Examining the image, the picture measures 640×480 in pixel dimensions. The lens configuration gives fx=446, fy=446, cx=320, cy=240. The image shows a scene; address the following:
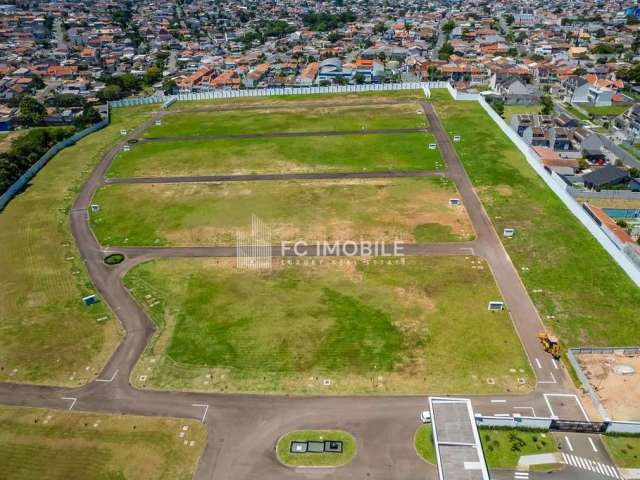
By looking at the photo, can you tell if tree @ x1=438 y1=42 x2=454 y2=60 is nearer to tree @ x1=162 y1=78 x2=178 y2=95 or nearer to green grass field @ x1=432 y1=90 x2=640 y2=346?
green grass field @ x1=432 y1=90 x2=640 y2=346

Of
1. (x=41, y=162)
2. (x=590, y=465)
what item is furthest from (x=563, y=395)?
(x=41, y=162)

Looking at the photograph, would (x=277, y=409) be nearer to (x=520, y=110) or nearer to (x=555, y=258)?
(x=555, y=258)

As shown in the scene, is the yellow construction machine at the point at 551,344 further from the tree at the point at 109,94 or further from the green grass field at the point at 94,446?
the tree at the point at 109,94

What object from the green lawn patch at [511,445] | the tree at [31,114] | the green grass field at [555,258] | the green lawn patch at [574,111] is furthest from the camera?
the tree at [31,114]

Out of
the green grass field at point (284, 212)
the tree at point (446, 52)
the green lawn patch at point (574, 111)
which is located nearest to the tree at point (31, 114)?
the green grass field at point (284, 212)

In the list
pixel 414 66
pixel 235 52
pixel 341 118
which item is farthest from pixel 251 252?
pixel 235 52

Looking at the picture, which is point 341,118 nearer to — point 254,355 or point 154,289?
point 154,289

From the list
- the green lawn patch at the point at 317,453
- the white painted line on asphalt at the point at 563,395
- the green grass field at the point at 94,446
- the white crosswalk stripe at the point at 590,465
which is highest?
the white painted line on asphalt at the point at 563,395
